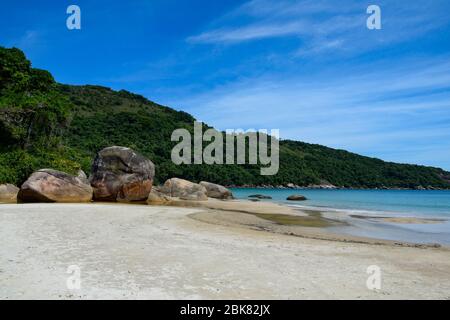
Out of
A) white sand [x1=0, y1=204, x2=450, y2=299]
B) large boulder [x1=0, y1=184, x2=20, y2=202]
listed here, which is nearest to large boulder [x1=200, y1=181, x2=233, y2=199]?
large boulder [x1=0, y1=184, x2=20, y2=202]

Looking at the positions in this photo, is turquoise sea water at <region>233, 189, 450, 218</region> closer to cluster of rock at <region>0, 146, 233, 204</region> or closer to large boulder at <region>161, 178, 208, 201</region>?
large boulder at <region>161, 178, 208, 201</region>

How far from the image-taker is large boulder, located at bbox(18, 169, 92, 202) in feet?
73.5

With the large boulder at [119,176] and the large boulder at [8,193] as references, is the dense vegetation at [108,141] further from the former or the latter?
the large boulder at [119,176]

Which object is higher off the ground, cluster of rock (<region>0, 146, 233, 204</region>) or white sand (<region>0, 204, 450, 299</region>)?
cluster of rock (<region>0, 146, 233, 204</region>)

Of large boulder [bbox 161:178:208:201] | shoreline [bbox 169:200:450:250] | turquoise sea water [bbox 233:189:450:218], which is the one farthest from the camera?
turquoise sea water [bbox 233:189:450:218]

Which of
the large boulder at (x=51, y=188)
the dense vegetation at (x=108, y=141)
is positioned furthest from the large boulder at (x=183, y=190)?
the large boulder at (x=51, y=188)

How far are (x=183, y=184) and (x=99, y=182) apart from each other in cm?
1043

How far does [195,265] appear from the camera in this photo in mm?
7980

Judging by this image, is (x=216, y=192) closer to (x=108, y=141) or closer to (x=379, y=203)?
(x=379, y=203)

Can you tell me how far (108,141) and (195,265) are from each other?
70627 millimetres
